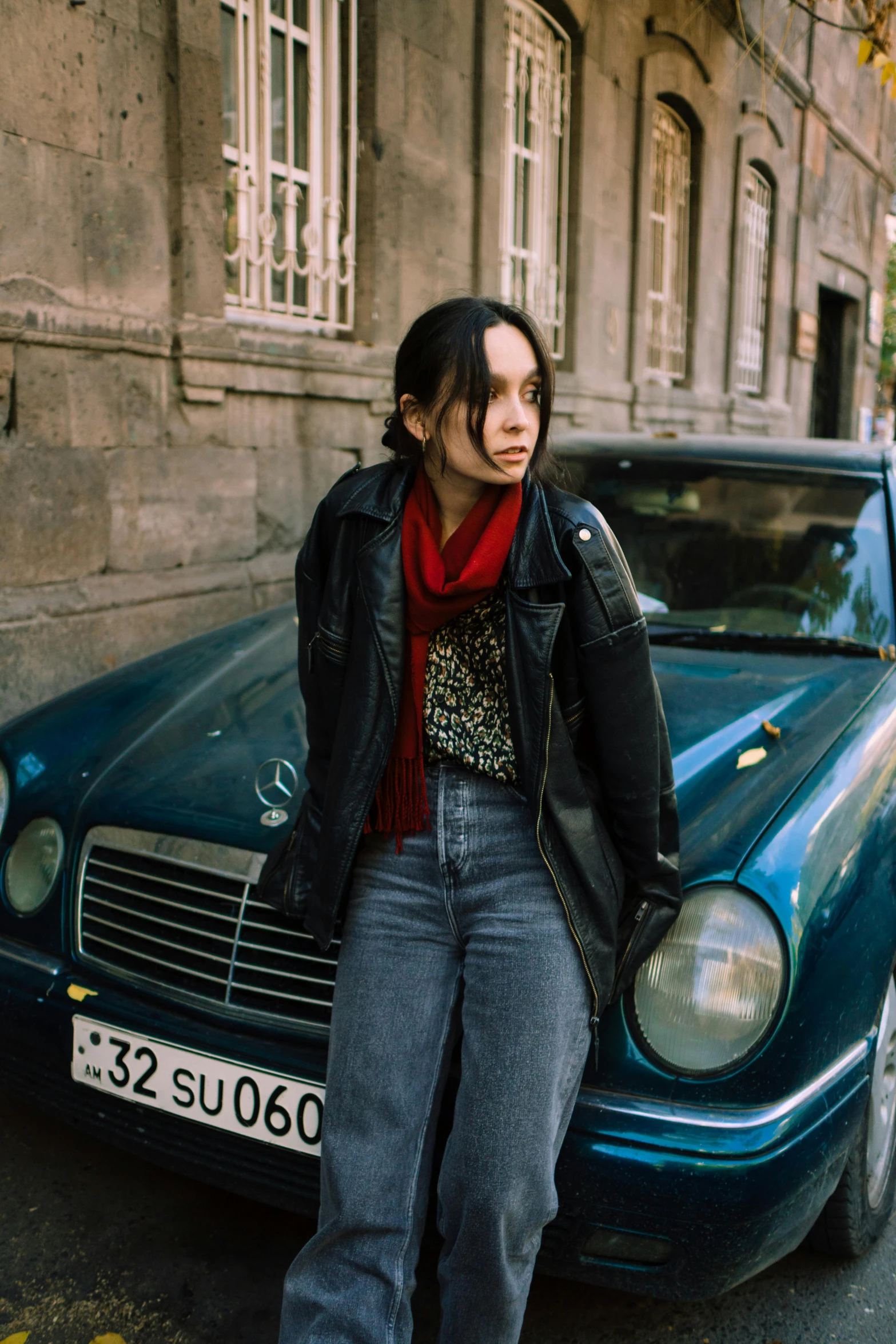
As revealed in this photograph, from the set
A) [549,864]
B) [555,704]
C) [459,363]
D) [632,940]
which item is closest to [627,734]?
[555,704]

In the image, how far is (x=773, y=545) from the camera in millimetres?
3406

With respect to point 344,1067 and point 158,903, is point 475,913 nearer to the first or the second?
point 344,1067

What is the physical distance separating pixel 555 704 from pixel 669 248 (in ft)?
33.4

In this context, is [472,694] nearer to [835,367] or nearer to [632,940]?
[632,940]

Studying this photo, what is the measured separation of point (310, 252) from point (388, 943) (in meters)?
5.29

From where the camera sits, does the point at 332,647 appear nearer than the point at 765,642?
Yes

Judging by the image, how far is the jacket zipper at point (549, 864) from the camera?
1.79m

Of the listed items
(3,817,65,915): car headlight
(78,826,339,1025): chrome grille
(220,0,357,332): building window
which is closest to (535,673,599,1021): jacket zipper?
(78,826,339,1025): chrome grille

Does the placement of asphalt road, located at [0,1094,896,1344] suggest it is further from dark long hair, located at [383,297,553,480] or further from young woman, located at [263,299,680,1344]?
dark long hair, located at [383,297,553,480]

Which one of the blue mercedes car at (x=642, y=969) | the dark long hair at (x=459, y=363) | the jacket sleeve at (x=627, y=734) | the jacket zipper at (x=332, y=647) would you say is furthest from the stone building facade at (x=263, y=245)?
the jacket sleeve at (x=627, y=734)

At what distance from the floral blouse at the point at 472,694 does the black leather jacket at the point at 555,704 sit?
2.0 inches

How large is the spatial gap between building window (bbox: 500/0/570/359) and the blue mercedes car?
5.83 meters

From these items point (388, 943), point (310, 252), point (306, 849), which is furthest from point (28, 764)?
point (310, 252)

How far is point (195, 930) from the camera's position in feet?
7.67
